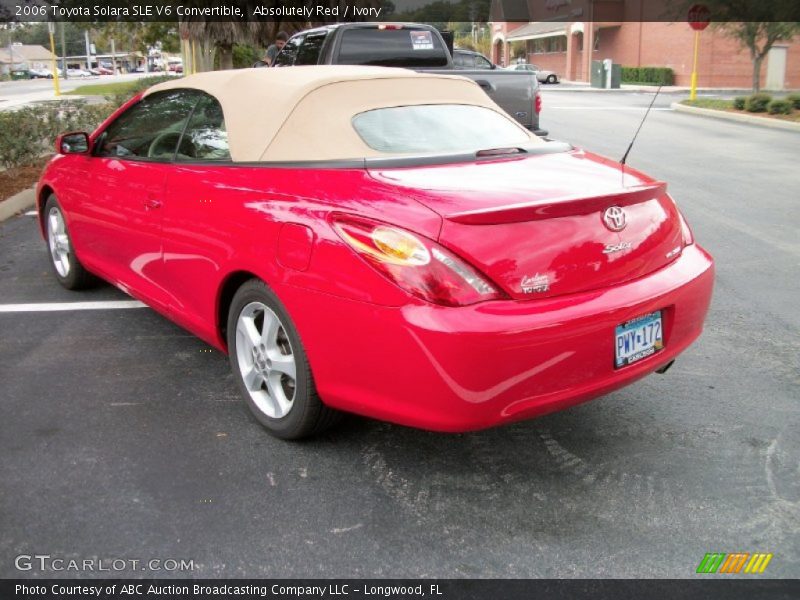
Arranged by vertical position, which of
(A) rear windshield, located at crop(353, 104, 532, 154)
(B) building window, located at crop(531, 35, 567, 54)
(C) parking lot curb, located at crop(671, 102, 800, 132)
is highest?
(B) building window, located at crop(531, 35, 567, 54)

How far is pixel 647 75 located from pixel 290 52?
3968 centimetres

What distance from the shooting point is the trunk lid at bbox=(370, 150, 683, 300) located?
2.87m

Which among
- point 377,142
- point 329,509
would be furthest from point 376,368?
point 377,142

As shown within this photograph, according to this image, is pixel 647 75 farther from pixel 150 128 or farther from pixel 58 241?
pixel 150 128

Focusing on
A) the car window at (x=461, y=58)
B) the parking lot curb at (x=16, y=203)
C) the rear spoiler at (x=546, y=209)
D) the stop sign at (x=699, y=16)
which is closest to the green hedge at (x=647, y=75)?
the stop sign at (x=699, y=16)

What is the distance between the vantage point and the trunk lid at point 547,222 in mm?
2869

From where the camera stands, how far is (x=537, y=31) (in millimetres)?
67250

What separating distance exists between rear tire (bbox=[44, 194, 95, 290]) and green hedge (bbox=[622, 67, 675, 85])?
145 feet

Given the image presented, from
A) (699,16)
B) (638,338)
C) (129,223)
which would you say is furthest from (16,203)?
(699,16)

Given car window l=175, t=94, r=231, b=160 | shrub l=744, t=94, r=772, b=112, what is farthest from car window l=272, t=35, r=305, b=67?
shrub l=744, t=94, r=772, b=112

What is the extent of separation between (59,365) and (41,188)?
1921mm

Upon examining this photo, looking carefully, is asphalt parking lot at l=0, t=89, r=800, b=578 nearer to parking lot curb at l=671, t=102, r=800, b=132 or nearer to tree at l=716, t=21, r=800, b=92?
parking lot curb at l=671, t=102, r=800, b=132

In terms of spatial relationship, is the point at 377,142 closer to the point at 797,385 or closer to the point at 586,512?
the point at 586,512
